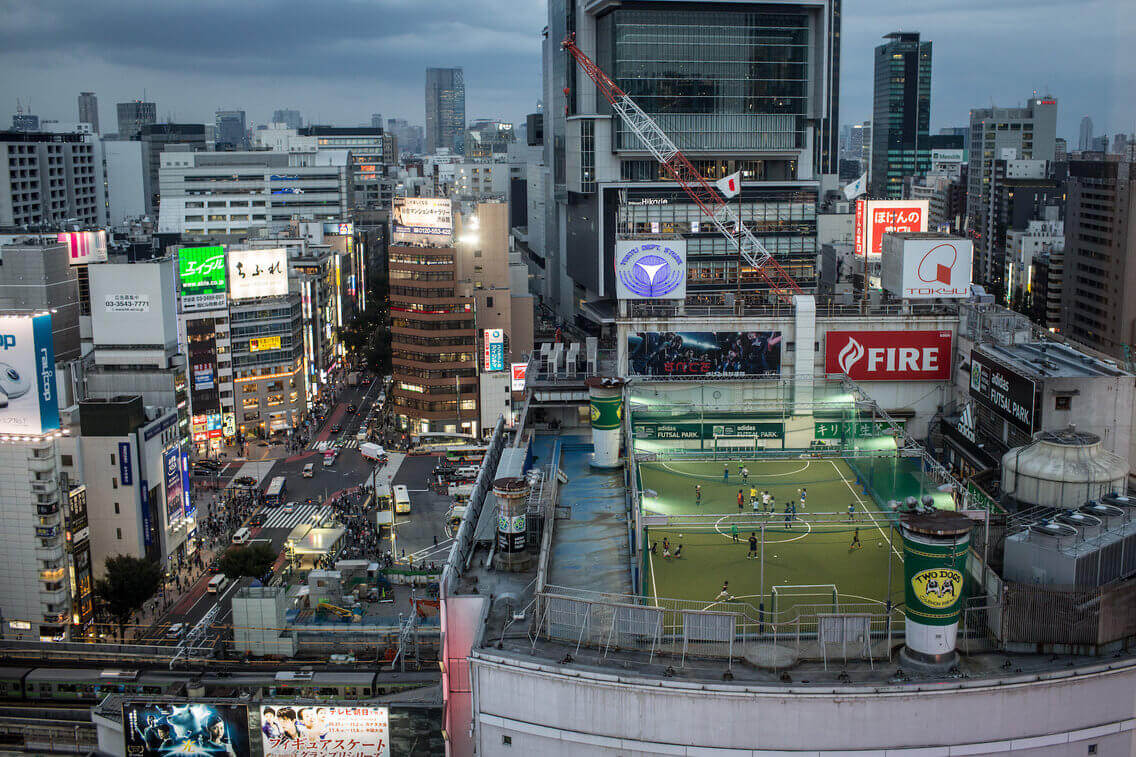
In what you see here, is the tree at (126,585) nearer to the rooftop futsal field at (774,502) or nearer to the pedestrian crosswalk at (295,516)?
the pedestrian crosswalk at (295,516)

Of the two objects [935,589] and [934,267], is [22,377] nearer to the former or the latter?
[934,267]

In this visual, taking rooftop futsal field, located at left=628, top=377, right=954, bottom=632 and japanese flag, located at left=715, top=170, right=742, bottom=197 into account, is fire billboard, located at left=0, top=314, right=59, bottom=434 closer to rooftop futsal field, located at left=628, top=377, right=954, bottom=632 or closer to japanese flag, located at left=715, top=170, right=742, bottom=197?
rooftop futsal field, located at left=628, top=377, right=954, bottom=632

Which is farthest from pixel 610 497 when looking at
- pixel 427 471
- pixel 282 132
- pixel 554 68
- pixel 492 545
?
pixel 282 132

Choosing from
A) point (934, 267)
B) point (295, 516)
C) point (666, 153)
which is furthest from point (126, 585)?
point (666, 153)

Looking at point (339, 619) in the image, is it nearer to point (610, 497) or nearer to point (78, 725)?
point (78, 725)

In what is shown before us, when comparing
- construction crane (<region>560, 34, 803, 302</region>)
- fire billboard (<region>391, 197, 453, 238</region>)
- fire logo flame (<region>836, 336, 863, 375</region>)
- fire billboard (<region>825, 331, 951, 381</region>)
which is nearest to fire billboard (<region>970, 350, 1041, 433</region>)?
fire billboard (<region>825, 331, 951, 381</region>)
